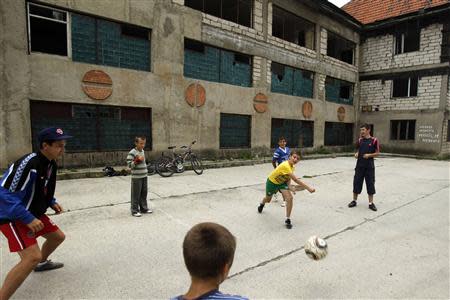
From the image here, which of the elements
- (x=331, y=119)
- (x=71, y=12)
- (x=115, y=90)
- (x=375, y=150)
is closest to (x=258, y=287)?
(x=375, y=150)

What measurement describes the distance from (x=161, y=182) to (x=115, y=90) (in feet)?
14.3

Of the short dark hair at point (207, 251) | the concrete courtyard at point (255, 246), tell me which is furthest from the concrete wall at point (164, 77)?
the short dark hair at point (207, 251)

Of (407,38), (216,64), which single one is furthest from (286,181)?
(407,38)

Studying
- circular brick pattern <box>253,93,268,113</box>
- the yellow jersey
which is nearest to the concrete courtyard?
the yellow jersey

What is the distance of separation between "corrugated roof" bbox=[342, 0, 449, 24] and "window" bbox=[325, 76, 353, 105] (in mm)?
5387

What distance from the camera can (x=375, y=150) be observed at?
6.61 meters

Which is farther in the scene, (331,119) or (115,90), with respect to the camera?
(331,119)

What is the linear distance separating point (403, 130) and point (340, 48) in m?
7.76

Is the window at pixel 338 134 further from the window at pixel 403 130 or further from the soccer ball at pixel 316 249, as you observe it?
the soccer ball at pixel 316 249

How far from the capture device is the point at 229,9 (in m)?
15.5

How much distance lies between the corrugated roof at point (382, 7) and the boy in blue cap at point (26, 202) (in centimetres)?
2423

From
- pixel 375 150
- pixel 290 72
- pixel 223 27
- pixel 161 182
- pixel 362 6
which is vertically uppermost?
pixel 362 6

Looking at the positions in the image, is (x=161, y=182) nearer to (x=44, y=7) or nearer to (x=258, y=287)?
(x=258, y=287)

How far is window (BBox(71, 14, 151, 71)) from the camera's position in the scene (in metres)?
10.2
